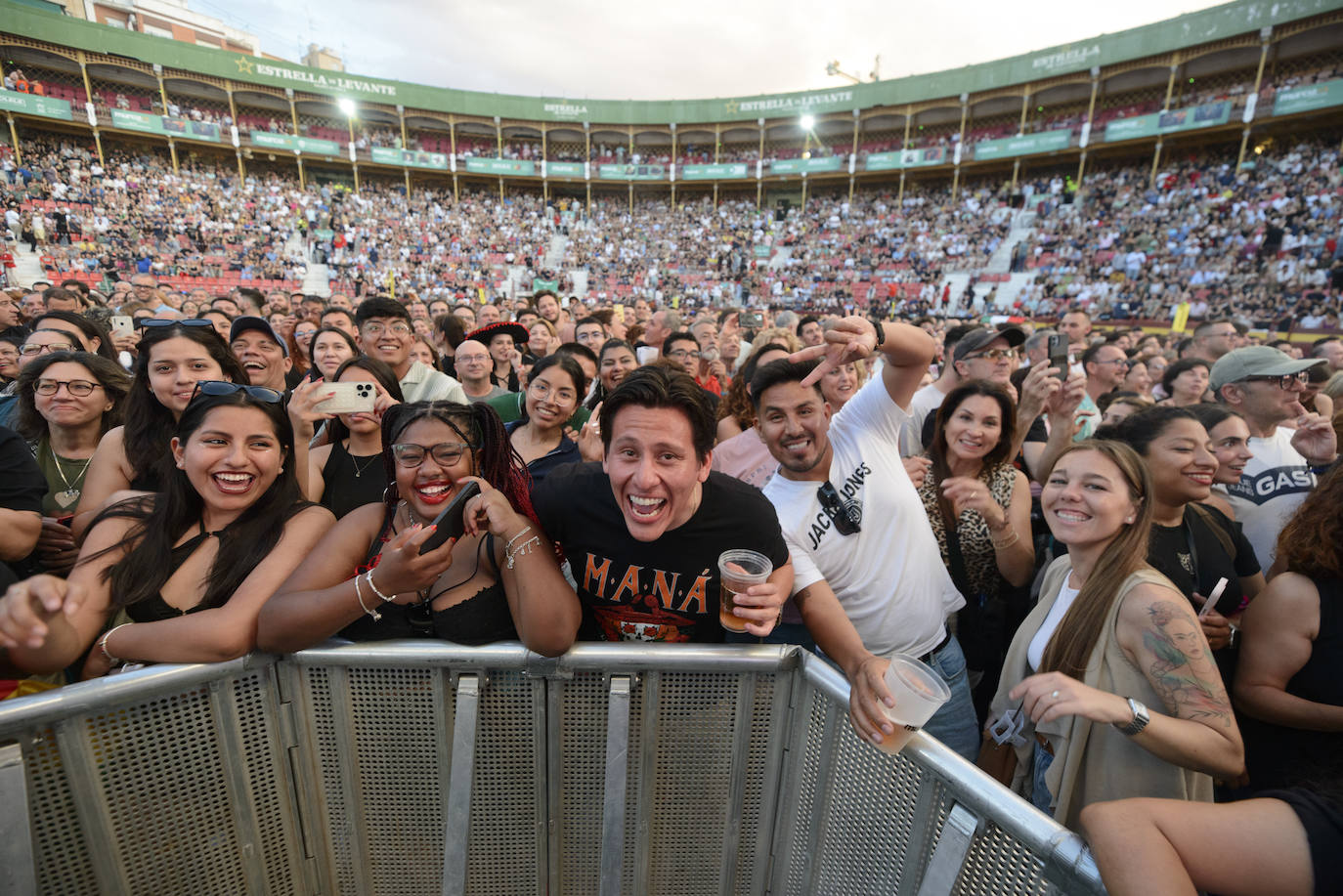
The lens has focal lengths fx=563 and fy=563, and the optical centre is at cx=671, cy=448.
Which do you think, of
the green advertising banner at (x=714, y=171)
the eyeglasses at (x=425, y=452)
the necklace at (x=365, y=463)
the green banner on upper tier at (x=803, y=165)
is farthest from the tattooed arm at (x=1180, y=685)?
the green advertising banner at (x=714, y=171)

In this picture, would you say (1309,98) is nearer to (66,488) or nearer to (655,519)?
(655,519)

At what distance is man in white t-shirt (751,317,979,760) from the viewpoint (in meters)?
2.22

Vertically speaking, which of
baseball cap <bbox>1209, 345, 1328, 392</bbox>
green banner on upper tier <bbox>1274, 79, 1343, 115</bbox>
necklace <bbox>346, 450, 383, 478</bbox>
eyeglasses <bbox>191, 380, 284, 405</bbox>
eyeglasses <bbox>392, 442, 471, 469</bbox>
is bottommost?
necklace <bbox>346, 450, 383, 478</bbox>

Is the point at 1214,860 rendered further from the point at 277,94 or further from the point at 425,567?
the point at 277,94

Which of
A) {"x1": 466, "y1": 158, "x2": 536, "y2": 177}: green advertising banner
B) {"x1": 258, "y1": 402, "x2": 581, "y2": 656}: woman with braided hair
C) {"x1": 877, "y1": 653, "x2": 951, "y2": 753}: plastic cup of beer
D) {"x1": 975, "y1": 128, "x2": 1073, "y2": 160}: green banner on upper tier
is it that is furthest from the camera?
{"x1": 466, "y1": 158, "x2": 536, "y2": 177}: green advertising banner

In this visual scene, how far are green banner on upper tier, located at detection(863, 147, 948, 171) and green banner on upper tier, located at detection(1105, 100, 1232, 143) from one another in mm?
6975

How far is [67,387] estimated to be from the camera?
2840 millimetres

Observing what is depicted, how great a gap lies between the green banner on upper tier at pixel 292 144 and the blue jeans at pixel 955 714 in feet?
128

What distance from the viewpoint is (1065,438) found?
10.5 feet

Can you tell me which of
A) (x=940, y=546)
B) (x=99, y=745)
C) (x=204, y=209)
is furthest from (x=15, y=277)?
(x=940, y=546)

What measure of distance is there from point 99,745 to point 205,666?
0.86 ft

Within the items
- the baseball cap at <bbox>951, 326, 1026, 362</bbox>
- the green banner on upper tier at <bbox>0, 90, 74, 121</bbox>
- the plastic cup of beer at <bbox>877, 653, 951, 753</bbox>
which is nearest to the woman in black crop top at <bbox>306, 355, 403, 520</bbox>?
the plastic cup of beer at <bbox>877, 653, 951, 753</bbox>

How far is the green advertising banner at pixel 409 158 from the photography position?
3216cm

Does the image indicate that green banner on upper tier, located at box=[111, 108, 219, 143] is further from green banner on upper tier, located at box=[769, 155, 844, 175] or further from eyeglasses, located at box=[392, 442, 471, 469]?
eyeglasses, located at box=[392, 442, 471, 469]
